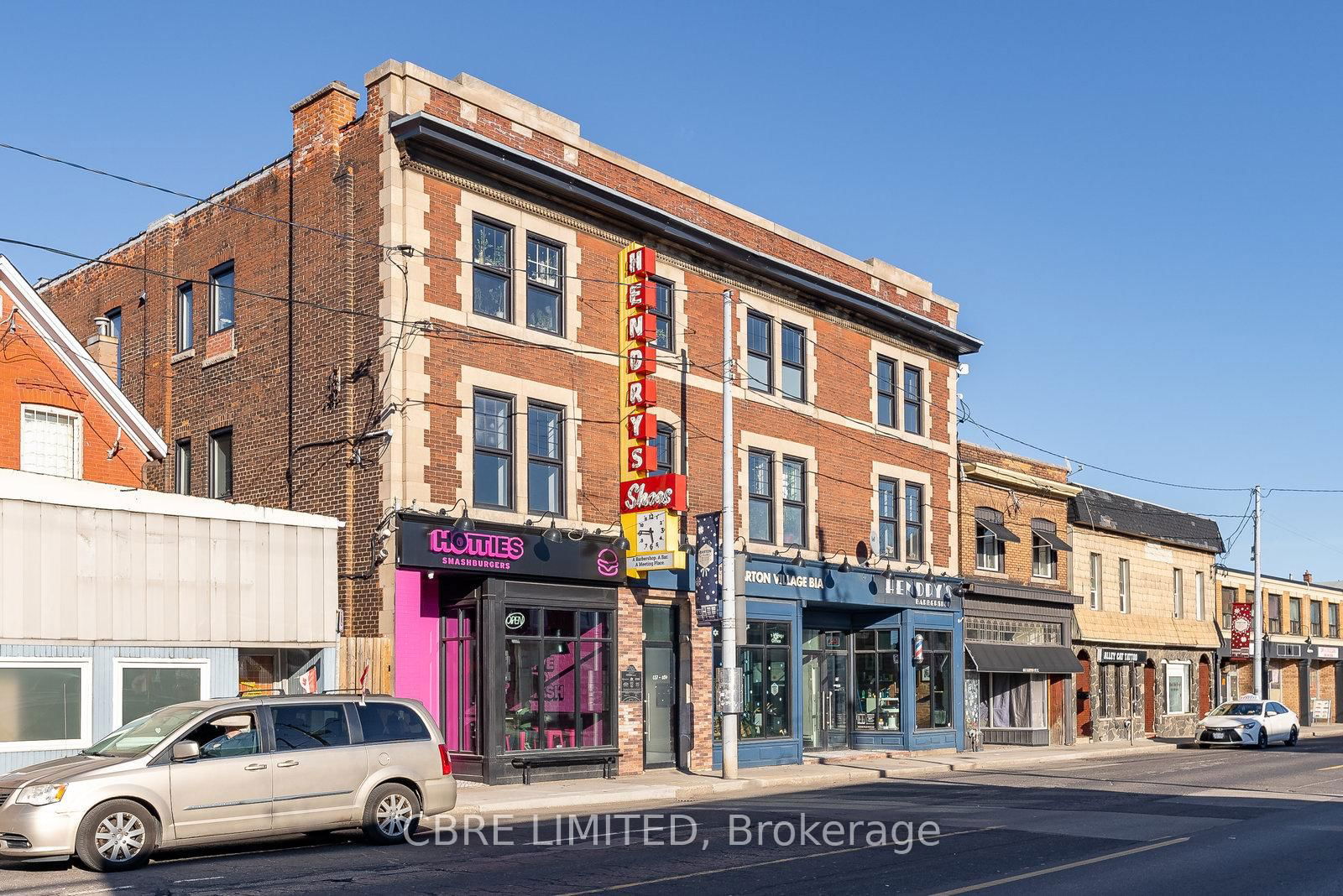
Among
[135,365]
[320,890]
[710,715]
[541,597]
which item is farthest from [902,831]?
[135,365]

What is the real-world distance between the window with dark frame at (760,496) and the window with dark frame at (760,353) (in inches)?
60.4

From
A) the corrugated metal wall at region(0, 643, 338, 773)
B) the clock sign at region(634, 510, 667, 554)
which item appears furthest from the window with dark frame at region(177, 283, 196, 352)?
the clock sign at region(634, 510, 667, 554)

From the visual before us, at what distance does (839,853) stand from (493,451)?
10.9 meters

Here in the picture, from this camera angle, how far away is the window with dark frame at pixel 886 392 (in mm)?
33250

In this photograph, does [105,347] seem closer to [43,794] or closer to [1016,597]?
[43,794]

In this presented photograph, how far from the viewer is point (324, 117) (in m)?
23.6

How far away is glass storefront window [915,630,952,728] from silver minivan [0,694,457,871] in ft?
65.4

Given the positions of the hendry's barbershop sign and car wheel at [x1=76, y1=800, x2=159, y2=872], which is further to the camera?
the hendry's barbershop sign

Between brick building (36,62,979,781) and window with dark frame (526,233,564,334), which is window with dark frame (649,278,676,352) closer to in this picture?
brick building (36,62,979,781)

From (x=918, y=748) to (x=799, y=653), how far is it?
547 centimetres

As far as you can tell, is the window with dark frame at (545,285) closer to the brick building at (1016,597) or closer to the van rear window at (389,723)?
the van rear window at (389,723)

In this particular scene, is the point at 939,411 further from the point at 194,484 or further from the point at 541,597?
the point at 194,484

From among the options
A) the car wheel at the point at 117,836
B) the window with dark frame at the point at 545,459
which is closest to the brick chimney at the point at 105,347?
the window with dark frame at the point at 545,459

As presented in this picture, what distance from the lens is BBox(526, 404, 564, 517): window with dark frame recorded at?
23797mm
